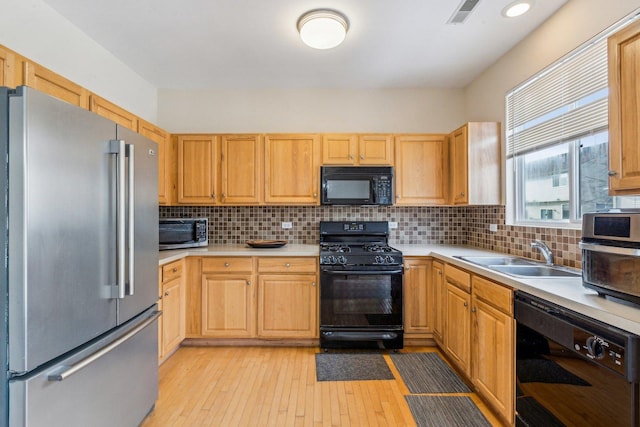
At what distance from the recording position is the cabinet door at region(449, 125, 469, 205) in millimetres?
2697

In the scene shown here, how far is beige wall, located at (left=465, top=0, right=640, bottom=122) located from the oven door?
179cm

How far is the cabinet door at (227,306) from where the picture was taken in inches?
108

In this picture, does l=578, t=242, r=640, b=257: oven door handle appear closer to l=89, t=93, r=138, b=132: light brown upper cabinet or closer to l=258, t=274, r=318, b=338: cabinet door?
l=258, t=274, r=318, b=338: cabinet door

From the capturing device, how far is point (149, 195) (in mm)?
1751

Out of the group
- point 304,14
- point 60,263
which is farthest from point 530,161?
point 60,263

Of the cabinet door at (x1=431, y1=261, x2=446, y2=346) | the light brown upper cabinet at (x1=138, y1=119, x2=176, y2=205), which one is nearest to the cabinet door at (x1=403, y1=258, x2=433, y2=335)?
the cabinet door at (x1=431, y1=261, x2=446, y2=346)

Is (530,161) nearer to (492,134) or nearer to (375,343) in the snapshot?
(492,134)

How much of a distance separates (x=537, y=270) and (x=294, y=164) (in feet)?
7.13

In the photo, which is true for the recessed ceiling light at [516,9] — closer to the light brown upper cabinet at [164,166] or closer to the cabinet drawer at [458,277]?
the cabinet drawer at [458,277]

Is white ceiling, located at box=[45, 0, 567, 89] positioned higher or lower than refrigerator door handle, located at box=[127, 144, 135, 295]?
higher

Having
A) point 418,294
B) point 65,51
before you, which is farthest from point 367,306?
point 65,51

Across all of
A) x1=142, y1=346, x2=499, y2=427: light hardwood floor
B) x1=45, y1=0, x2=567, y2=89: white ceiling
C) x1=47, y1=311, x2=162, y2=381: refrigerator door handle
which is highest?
x1=45, y1=0, x2=567, y2=89: white ceiling

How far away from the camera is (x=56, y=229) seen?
1.16 m

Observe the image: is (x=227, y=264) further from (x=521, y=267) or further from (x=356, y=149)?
(x=521, y=267)
